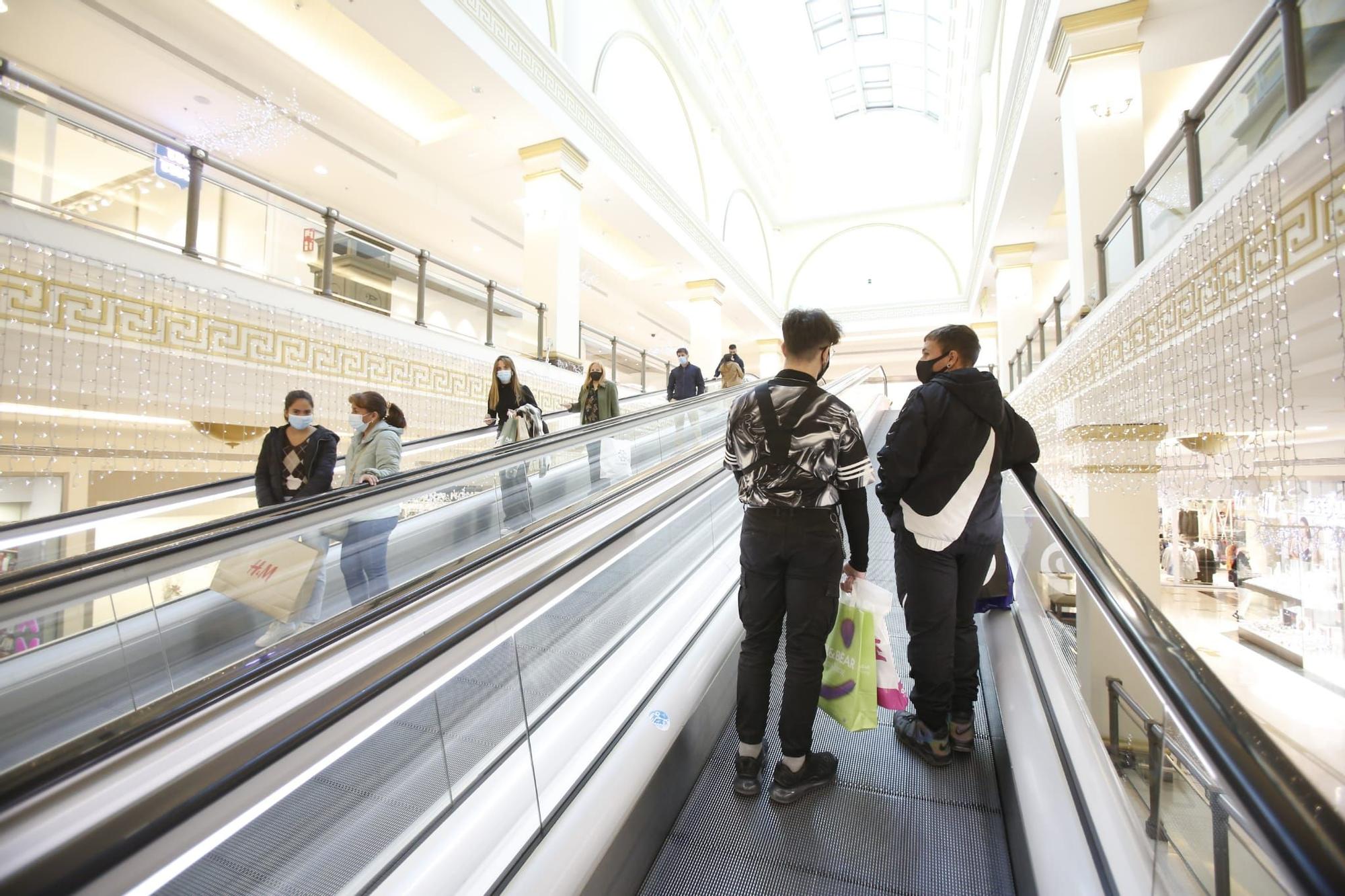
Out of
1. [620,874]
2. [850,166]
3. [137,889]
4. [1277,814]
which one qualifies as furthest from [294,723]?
[850,166]

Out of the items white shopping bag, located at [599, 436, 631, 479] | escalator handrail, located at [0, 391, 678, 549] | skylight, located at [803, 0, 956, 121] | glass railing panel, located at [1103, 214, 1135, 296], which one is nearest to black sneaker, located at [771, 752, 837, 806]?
white shopping bag, located at [599, 436, 631, 479]

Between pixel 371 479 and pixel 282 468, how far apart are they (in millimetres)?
635

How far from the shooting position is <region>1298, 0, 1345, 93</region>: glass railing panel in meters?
2.92

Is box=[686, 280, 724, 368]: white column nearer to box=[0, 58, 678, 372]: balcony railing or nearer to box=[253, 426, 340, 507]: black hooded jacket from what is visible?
box=[0, 58, 678, 372]: balcony railing

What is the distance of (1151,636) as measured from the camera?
1.01 meters

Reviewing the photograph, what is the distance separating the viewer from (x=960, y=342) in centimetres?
204

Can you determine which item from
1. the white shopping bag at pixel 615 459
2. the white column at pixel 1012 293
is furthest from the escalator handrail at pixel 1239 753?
the white column at pixel 1012 293

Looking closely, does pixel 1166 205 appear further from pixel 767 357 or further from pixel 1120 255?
pixel 767 357

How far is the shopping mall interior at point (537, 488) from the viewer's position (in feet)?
3.24

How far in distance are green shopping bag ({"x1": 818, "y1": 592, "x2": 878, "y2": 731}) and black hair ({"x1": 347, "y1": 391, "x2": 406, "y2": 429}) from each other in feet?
9.03

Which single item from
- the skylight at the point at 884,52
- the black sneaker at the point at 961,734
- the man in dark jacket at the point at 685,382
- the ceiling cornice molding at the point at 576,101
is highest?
the skylight at the point at 884,52

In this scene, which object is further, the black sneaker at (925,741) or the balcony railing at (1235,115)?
the balcony railing at (1235,115)

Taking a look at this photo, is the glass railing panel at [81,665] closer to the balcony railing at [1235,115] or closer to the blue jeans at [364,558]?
the blue jeans at [364,558]

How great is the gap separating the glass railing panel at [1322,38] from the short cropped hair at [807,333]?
324 cm
